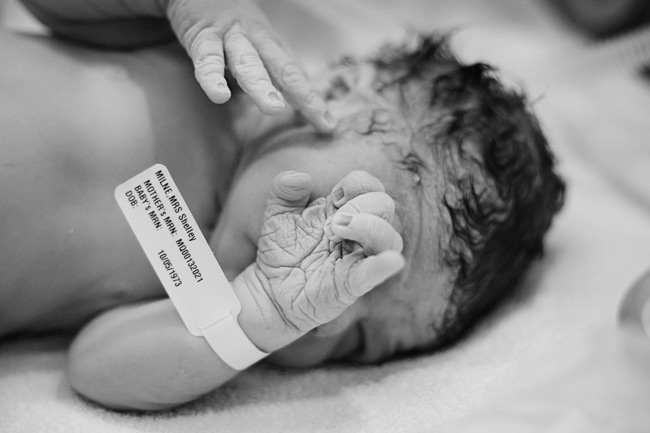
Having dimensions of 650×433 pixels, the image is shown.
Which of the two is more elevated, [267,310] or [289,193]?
[289,193]

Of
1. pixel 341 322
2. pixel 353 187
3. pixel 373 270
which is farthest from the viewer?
pixel 341 322

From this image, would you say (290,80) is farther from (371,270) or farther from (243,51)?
(371,270)

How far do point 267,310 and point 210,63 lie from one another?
35 centimetres

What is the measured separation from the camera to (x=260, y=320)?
36.9 inches

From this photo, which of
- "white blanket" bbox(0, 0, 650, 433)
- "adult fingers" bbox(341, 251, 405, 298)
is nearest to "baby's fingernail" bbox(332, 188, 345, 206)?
"adult fingers" bbox(341, 251, 405, 298)

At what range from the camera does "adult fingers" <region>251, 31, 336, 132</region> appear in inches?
41.0

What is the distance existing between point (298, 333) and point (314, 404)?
15cm

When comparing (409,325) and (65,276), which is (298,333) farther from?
(65,276)

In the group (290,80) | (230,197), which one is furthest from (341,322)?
(290,80)

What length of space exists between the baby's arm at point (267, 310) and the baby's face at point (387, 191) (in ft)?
0.22

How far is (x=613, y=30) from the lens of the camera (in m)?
1.89

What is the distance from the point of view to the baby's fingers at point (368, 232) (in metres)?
0.84

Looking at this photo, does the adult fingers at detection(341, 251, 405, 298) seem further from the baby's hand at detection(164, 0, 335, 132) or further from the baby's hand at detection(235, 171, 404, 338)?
the baby's hand at detection(164, 0, 335, 132)

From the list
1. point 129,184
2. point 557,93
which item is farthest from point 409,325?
point 557,93
